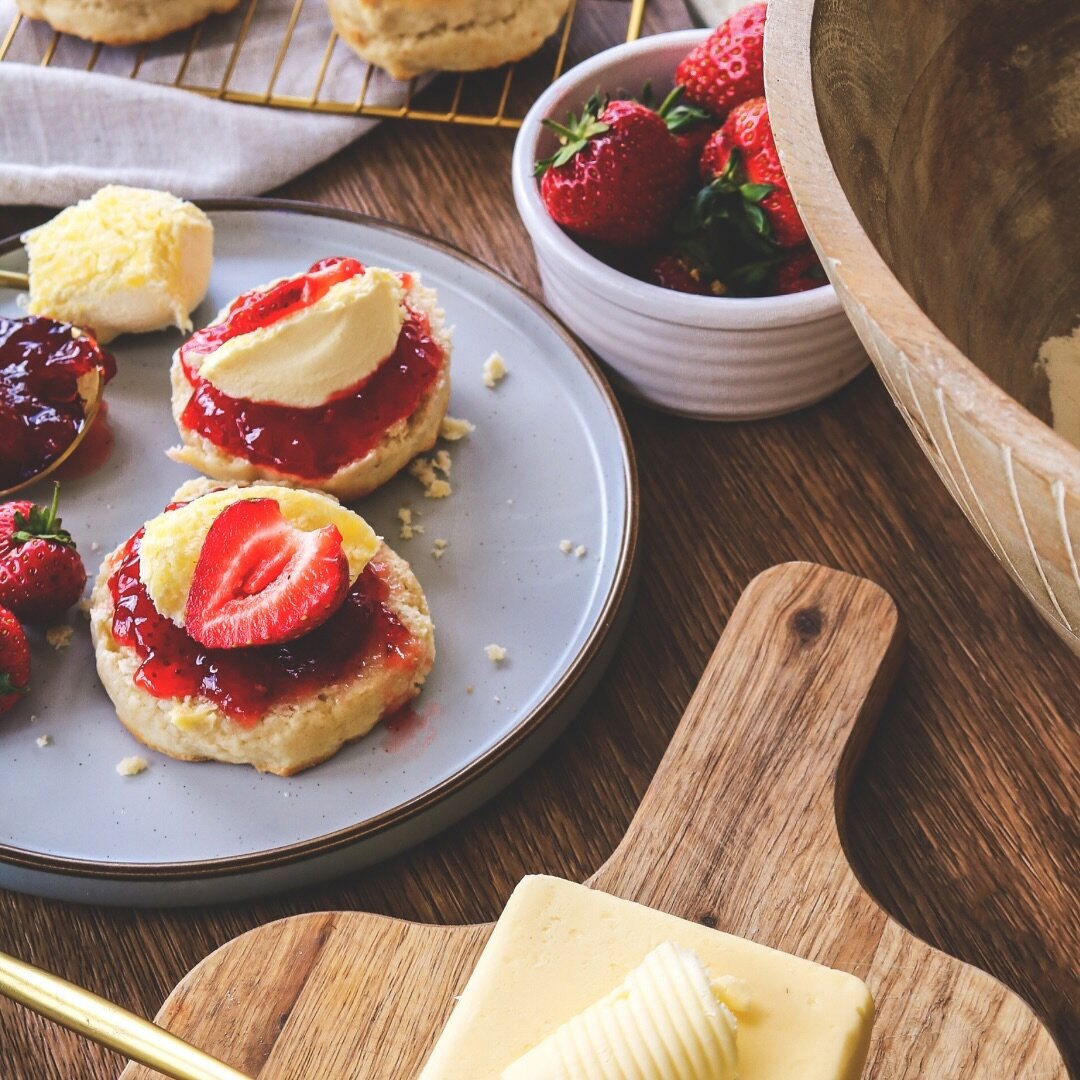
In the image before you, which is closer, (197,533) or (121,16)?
(197,533)

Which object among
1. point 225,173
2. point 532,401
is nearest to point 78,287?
point 225,173

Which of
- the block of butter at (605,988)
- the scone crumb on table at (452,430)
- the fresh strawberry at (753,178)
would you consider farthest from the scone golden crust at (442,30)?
the block of butter at (605,988)

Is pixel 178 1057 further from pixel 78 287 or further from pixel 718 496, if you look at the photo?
pixel 78 287

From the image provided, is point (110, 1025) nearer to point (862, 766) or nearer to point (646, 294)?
point (862, 766)

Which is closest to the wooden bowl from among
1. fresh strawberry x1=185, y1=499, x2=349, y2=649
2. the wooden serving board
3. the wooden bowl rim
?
the wooden bowl rim

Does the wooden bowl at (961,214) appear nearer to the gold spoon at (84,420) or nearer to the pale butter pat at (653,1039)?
the pale butter pat at (653,1039)

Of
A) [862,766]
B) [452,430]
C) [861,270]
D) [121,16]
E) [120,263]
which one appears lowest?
[862,766]

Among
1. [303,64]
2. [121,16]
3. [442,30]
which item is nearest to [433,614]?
[442,30]
